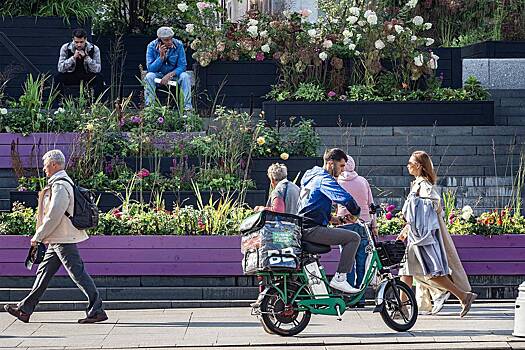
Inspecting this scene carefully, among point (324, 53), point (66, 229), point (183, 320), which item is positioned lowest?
point (183, 320)

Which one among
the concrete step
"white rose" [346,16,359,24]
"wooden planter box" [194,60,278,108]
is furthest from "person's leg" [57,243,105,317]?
"white rose" [346,16,359,24]

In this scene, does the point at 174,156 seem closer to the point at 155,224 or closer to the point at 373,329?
the point at 155,224

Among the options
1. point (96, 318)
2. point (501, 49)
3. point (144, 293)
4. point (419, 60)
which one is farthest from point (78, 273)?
point (501, 49)

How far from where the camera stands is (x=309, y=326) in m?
13.3

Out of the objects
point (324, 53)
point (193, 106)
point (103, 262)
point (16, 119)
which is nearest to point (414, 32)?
point (324, 53)

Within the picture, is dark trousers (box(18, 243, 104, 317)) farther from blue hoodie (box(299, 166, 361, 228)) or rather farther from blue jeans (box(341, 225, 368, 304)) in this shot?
blue jeans (box(341, 225, 368, 304))

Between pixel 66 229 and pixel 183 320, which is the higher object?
pixel 66 229

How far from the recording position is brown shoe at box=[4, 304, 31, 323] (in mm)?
13286

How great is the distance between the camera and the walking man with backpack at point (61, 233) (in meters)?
13.3

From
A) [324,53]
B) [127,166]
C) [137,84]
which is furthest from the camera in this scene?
[137,84]

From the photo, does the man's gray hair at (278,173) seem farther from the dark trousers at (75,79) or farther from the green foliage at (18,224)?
the dark trousers at (75,79)

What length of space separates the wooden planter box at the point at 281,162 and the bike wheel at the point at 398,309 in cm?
548

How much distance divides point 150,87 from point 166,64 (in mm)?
644

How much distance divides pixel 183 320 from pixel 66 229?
1544mm
